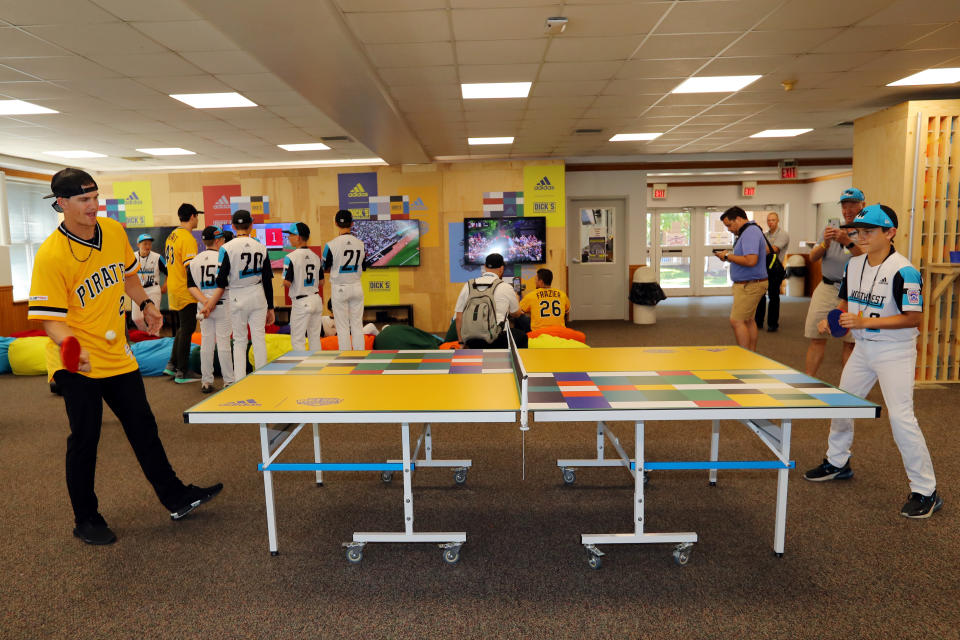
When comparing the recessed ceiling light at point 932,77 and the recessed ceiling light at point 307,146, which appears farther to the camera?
the recessed ceiling light at point 307,146

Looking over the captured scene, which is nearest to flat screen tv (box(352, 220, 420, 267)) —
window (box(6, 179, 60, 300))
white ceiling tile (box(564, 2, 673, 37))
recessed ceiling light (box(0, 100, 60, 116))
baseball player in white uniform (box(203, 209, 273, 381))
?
baseball player in white uniform (box(203, 209, 273, 381))

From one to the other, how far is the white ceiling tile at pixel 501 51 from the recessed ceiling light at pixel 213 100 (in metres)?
2.35

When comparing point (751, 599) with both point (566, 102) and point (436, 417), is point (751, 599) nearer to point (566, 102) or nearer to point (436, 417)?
point (436, 417)

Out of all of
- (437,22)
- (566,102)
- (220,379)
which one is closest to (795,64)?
(566,102)

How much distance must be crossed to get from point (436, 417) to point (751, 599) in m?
1.43

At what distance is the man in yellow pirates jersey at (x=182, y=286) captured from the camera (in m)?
5.90

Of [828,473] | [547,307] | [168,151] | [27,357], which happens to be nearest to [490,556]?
[828,473]

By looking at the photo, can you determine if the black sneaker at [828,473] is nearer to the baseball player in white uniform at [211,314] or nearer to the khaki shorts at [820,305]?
the khaki shorts at [820,305]

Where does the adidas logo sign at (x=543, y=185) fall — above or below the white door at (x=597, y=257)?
above

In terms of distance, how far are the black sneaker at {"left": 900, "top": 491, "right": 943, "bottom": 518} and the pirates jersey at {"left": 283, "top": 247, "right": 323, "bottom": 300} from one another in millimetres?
4791

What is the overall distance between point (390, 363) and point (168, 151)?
6.95 metres

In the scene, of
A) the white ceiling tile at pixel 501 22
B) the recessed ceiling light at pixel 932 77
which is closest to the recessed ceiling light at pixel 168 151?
the white ceiling tile at pixel 501 22

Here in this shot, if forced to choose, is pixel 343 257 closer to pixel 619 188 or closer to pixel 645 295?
pixel 645 295

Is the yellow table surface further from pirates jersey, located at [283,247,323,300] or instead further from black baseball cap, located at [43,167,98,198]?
pirates jersey, located at [283,247,323,300]
